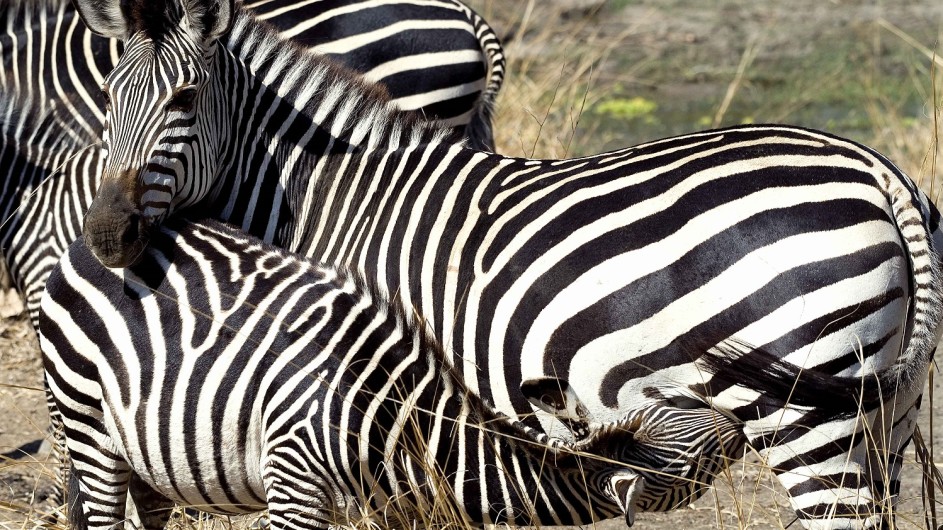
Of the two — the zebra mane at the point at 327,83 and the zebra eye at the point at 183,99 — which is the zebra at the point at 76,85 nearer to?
the zebra mane at the point at 327,83

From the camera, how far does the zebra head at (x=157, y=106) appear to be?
146 inches

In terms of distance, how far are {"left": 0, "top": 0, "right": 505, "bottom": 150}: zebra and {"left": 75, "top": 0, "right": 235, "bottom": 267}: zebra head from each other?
62.1 inches

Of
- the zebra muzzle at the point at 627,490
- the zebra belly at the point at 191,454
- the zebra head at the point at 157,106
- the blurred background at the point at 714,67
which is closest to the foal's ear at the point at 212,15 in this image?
the zebra head at the point at 157,106

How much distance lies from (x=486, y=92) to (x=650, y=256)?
2.79 m

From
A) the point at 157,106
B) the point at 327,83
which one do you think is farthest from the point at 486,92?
the point at 157,106

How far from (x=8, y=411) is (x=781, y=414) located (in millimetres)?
4642

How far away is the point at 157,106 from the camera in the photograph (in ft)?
12.3

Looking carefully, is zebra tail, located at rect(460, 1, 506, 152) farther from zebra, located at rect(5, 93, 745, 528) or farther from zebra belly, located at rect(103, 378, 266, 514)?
zebra belly, located at rect(103, 378, 266, 514)

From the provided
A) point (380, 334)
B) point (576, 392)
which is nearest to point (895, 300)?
point (576, 392)

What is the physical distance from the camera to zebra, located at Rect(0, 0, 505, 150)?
5418mm

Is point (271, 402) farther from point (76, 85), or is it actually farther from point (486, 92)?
point (486, 92)

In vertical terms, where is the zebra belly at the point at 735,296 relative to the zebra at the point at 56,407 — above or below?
above

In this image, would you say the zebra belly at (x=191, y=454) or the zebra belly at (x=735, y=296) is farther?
the zebra belly at (x=191, y=454)

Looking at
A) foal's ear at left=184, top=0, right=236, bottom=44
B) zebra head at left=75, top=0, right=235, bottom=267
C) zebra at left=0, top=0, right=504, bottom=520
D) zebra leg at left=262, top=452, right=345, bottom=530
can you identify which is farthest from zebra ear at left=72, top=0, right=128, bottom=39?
zebra leg at left=262, top=452, right=345, bottom=530
